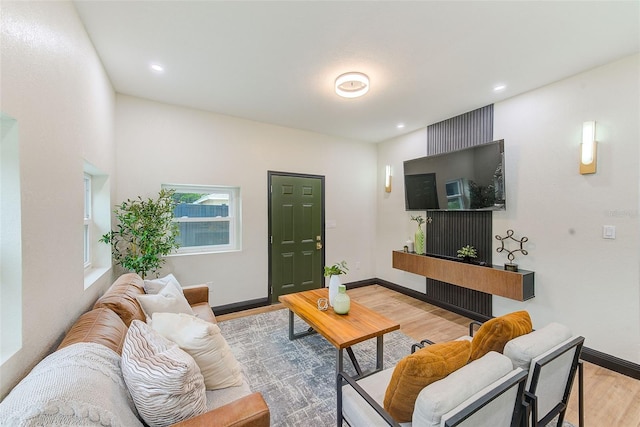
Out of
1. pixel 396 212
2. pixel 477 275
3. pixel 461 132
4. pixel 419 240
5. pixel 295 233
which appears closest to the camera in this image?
pixel 477 275

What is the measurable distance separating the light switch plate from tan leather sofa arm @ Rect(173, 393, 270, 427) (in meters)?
3.11

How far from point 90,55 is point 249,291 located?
9.94 ft

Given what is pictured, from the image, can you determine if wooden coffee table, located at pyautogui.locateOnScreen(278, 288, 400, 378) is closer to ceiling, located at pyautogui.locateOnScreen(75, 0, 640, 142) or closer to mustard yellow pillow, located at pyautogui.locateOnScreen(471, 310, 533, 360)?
mustard yellow pillow, located at pyautogui.locateOnScreen(471, 310, 533, 360)

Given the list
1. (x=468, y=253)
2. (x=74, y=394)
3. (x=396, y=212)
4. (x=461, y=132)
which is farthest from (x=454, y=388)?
(x=396, y=212)

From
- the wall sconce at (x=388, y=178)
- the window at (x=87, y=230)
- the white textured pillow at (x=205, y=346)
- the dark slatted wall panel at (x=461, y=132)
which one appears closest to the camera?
the white textured pillow at (x=205, y=346)

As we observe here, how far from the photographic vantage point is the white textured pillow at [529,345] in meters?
1.29

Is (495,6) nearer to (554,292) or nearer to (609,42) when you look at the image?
(609,42)

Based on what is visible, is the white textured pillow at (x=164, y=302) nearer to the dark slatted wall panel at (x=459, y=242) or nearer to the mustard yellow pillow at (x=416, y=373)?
the mustard yellow pillow at (x=416, y=373)

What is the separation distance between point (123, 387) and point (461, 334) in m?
3.23

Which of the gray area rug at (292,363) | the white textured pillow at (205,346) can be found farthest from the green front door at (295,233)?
the white textured pillow at (205,346)

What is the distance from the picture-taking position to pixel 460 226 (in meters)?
3.57

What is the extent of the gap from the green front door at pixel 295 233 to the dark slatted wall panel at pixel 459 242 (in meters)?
1.77

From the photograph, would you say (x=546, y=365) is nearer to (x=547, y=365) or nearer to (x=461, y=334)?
(x=547, y=365)

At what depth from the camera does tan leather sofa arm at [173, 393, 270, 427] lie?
1.09m
